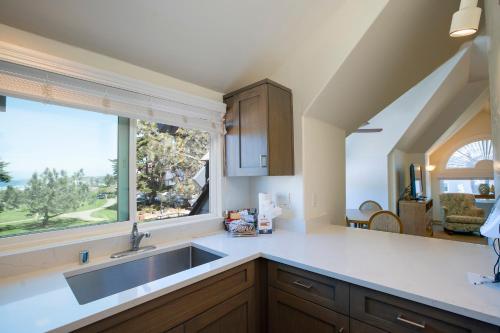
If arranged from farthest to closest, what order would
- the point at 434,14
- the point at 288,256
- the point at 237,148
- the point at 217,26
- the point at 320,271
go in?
the point at 237,148
the point at 434,14
the point at 217,26
the point at 288,256
the point at 320,271

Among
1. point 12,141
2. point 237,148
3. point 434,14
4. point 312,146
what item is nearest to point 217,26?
point 237,148

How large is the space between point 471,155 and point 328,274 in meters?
7.92

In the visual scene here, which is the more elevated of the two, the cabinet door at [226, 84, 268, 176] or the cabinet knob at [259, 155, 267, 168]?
the cabinet door at [226, 84, 268, 176]

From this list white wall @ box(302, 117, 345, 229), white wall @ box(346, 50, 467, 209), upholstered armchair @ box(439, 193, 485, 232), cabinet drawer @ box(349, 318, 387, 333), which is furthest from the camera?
upholstered armchair @ box(439, 193, 485, 232)

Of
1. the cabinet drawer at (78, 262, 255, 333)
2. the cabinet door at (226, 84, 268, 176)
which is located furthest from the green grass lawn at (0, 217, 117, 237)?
the cabinet door at (226, 84, 268, 176)

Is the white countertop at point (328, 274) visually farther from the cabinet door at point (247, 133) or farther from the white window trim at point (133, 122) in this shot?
the cabinet door at point (247, 133)

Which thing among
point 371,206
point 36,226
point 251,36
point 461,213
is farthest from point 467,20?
point 461,213

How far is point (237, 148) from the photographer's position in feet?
6.45

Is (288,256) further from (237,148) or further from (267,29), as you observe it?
(267,29)

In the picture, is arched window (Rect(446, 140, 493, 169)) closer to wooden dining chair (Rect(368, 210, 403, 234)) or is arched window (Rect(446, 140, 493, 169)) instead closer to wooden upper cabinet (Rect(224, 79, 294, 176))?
wooden dining chair (Rect(368, 210, 403, 234))

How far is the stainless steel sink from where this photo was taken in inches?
48.9

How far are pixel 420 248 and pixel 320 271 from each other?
727mm

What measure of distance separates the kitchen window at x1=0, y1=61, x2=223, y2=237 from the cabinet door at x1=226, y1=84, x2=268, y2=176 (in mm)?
169

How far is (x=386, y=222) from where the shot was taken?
257 centimetres
